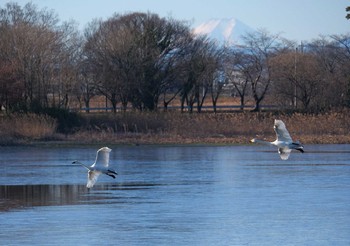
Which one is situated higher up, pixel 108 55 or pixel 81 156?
pixel 108 55

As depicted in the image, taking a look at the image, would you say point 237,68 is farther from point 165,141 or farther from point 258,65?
point 165,141

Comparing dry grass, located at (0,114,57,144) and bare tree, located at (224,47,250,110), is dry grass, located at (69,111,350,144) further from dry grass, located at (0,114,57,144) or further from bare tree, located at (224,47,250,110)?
bare tree, located at (224,47,250,110)

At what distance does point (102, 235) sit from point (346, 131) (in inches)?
1141

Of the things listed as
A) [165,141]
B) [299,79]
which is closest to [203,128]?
[165,141]

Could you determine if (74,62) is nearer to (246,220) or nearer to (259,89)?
(259,89)

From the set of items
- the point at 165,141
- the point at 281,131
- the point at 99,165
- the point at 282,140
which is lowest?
the point at 165,141

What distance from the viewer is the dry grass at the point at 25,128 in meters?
42.8

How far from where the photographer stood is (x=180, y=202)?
2114 centimetres

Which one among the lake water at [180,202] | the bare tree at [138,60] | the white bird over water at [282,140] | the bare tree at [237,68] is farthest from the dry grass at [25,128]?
the bare tree at [237,68]

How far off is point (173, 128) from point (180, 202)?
24.2 m

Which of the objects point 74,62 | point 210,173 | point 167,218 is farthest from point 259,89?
point 167,218

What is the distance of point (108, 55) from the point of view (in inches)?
2339

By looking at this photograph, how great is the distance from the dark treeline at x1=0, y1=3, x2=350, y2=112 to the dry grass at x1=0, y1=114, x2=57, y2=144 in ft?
14.5

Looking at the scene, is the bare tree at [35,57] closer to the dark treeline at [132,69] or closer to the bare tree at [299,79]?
the dark treeline at [132,69]
